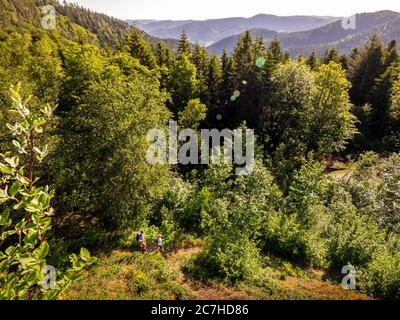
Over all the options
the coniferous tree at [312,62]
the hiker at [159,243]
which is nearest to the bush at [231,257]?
the hiker at [159,243]

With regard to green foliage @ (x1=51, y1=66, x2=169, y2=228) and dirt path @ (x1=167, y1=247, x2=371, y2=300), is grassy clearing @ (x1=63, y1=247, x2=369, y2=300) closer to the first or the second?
dirt path @ (x1=167, y1=247, x2=371, y2=300)

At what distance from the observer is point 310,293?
51.0 ft

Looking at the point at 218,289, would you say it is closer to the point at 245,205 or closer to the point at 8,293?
the point at 245,205

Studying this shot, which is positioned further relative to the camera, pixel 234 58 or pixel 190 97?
pixel 234 58

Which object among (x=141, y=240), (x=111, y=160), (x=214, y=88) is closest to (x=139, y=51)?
(x=214, y=88)

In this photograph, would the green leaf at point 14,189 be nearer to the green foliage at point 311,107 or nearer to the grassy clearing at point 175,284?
the grassy clearing at point 175,284

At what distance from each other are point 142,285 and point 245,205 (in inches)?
318

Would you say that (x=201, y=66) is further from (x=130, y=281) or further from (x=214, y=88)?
(x=130, y=281)

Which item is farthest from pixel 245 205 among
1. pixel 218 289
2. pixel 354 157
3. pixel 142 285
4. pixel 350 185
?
pixel 354 157

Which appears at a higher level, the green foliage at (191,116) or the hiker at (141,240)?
the green foliage at (191,116)

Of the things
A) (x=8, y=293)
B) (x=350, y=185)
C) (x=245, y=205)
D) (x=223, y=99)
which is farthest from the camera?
(x=223, y=99)

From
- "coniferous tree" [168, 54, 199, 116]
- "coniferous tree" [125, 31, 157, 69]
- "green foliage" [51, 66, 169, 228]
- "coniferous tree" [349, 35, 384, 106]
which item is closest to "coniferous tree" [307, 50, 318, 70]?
"coniferous tree" [349, 35, 384, 106]

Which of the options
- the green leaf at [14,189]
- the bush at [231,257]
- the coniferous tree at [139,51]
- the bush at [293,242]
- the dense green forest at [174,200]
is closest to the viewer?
the green leaf at [14,189]

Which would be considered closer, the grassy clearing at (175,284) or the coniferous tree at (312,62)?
the grassy clearing at (175,284)
